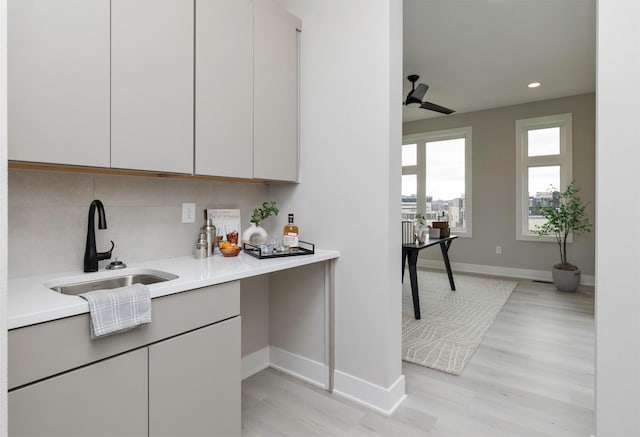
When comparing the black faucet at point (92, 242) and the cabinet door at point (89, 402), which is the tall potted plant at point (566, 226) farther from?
the black faucet at point (92, 242)

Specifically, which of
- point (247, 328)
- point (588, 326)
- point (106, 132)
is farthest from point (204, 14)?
point (588, 326)

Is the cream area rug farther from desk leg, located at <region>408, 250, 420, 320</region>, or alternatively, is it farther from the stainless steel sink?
the stainless steel sink

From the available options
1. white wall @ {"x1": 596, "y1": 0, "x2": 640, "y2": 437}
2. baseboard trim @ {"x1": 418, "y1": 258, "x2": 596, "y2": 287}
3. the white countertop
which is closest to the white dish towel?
the white countertop

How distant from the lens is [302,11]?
2.19 m

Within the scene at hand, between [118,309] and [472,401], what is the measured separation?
1.89 meters

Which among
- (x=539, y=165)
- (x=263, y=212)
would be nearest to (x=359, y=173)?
(x=263, y=212)

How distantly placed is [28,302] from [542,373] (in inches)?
109

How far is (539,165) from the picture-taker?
16.9 ft

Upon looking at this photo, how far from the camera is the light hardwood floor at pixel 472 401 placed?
1731 millimetres

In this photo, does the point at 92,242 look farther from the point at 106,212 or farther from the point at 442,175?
the point at 442,175

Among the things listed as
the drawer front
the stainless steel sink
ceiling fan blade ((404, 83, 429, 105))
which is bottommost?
the drawer front

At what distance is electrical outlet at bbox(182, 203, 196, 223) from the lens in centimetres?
196

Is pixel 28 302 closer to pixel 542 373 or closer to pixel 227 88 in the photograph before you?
pixel 227 88

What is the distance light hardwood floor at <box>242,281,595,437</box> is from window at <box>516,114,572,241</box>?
111 inches
